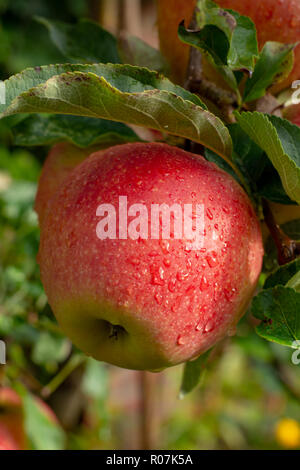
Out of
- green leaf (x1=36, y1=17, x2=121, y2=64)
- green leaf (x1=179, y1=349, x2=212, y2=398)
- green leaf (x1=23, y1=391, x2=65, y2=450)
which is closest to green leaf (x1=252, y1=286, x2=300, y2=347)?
green leaf (x1=179, y1=349, x2=212, y2=398)

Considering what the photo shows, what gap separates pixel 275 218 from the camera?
0.58 m

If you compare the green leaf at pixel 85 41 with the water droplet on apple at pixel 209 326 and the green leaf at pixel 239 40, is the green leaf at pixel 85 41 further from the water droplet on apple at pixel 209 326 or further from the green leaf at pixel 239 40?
the water droplet on apple at pixel 209 326

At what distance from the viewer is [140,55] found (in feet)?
2.00

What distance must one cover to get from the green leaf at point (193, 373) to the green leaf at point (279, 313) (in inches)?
4.9

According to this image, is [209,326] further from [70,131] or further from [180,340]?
[70,131]

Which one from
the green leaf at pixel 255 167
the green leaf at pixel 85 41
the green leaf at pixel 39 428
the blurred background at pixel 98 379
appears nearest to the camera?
the green leaf at pixel 255 167

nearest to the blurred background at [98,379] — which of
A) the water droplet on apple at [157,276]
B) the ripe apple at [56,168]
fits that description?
the ripe apple at [56,168]

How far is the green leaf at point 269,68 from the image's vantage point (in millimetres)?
499

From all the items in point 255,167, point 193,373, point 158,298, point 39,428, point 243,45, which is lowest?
point 39,428

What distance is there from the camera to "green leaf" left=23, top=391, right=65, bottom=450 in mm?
825

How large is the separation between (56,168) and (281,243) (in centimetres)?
27

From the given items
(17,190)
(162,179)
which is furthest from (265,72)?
(17,190)

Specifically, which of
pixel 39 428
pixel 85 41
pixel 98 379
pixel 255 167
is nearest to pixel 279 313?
pixel 255 167
